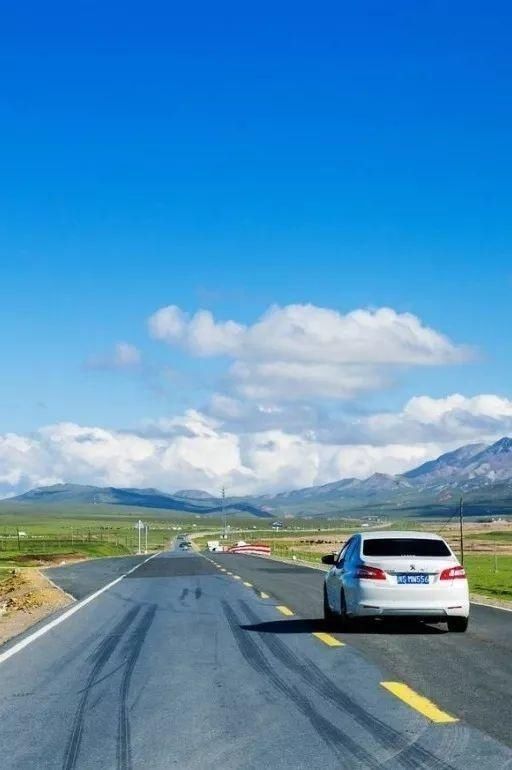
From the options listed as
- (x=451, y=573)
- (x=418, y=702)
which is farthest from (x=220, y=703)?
(x=451, y=573)

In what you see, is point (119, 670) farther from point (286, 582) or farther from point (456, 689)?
point (286, 582)

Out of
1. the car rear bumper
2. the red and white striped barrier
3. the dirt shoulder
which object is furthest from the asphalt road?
the red and white striped barrier

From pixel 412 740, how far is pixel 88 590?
82.8ft

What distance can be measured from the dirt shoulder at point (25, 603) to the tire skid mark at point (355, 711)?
5.41m

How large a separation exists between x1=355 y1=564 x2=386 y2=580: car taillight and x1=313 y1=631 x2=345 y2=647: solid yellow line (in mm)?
1131

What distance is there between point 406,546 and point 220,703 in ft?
28.5

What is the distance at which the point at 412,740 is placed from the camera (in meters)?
8.63

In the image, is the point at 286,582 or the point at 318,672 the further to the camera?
the point at 286,582

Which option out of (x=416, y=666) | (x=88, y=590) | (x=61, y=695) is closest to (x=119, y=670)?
(x=61, y=695)

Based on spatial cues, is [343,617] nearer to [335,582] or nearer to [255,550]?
[335,582]

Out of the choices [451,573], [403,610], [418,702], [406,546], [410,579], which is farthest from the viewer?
[406,546]

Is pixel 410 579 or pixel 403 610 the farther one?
pixel 410 579

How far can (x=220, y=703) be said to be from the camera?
10.6 metres

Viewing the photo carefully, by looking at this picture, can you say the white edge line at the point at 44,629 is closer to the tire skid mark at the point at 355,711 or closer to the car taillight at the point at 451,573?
the tire skid mark at the point at 355,711
